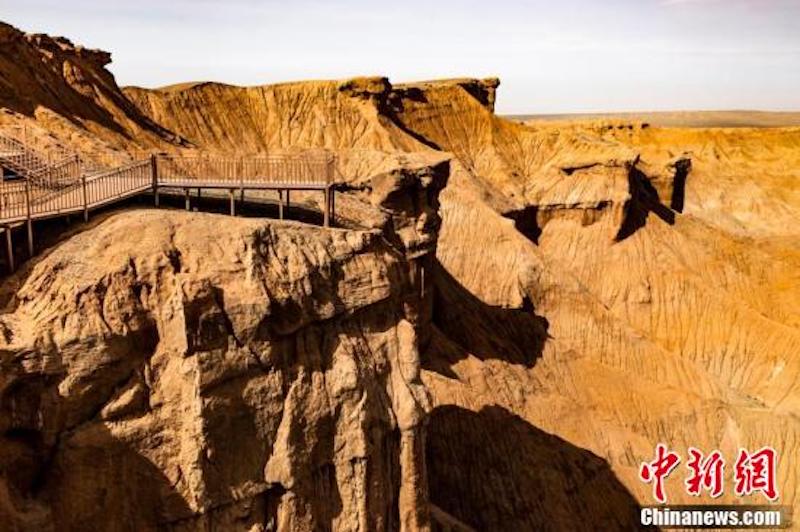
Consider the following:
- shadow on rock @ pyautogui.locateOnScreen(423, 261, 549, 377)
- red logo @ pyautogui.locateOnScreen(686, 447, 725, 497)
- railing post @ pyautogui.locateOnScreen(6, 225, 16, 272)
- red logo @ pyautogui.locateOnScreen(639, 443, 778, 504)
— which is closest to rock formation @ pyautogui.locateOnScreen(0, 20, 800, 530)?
shadow on rock @ pyautogui.locateOnScreen(423, 261, 549, 377)

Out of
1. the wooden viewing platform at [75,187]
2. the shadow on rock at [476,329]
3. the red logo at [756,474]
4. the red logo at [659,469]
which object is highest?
the wooden viewing platform at [75,187]

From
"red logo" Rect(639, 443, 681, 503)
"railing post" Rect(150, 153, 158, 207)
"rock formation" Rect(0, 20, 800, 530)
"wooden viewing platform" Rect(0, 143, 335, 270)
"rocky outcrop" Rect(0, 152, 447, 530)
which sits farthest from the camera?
"red logo" Rect(639, 443, 681, 503)

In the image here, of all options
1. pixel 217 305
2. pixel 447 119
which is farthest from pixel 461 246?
pixel 217 305

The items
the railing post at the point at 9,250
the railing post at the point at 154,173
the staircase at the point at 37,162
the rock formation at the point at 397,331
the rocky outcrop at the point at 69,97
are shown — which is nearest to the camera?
the rock formation at the point at 397,331

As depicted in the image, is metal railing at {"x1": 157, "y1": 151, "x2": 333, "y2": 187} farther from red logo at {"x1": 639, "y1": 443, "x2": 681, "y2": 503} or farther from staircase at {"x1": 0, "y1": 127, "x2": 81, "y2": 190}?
red logo at {"x1": 639, "y1": 443, "x2": 681, "y2": 503}

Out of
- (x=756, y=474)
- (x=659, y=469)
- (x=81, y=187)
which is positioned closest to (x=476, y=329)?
(x=659, y=469)

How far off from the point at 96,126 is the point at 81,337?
25797 mm

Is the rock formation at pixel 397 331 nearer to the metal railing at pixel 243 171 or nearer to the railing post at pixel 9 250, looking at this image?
the railing post at pixel 9 250

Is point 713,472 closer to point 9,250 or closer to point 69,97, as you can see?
point 9,250

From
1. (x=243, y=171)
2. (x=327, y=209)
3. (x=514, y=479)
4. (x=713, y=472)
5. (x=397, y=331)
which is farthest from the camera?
(x=713, y=472)

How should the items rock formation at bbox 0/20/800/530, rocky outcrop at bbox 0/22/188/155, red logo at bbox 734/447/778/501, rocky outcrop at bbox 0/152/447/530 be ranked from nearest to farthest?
1. rocky outcrop at bbox 0/152/447/530
2. rock formation at bbox 0/20/800/530
3. rocky outcrop at bbox 0/22/188/155
4. red logo at bbox 734/447/778/501

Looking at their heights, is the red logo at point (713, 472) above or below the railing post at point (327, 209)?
below

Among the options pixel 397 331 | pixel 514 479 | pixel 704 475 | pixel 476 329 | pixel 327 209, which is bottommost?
pixel 704 475

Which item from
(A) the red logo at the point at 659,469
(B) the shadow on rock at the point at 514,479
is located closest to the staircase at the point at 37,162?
(B) the shadow on rock at the point at 514,479
